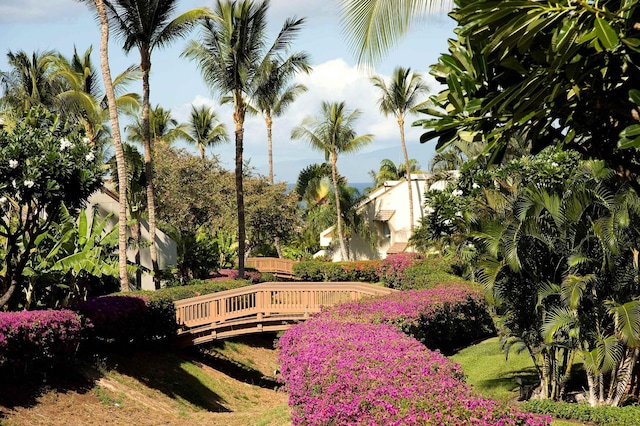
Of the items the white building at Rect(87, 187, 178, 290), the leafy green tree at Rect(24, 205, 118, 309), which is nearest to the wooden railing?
the white building at Rect(87, 187, 178, 290)

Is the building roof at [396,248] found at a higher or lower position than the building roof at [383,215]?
lower

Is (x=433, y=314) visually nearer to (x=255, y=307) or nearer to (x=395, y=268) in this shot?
(x=255, y=307)

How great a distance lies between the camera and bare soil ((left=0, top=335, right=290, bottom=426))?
43.2ft

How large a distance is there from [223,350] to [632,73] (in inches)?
754

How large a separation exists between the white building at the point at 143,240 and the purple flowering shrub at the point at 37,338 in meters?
9.89

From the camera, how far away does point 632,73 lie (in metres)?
5.07

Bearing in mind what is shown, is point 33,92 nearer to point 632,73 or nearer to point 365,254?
point 365,254

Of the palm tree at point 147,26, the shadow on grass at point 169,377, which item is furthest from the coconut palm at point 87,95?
the shadow on grass at point 169,377

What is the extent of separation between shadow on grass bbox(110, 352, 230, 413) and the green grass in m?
6.23

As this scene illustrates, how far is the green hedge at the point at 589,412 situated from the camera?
10906 mm

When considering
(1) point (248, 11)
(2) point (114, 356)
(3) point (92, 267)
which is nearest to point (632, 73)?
(3) point (92, 267)

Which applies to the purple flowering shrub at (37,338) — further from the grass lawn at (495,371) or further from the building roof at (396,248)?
the building roof at (396,248)

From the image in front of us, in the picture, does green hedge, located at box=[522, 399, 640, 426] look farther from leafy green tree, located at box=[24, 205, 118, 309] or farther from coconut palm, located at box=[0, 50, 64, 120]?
coconut palm, located at box=[0, 50, 64, 120]

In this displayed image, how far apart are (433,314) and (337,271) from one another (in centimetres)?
2112
